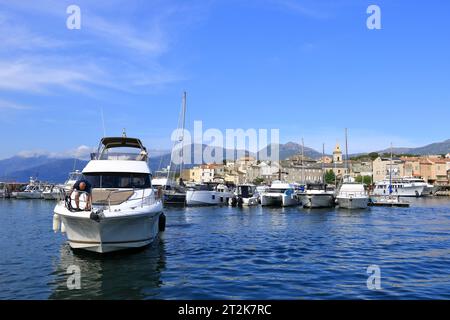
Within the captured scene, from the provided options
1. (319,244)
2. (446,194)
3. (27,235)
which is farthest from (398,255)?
(446,194)

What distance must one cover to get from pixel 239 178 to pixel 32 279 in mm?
173129

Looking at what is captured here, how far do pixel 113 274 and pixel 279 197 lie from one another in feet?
172

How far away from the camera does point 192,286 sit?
14.2m

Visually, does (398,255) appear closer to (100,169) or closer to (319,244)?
(319,244)

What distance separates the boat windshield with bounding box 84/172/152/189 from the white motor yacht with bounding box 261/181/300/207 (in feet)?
150

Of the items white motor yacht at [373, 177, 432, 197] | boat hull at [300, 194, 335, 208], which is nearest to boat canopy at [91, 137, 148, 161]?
boat hull at [300, 194, 335, 208]

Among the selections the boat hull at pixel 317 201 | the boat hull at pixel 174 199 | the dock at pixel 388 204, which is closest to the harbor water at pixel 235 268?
the boat hull at pixel 317 201

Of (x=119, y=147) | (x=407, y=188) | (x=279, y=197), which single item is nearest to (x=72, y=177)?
(x=119, y=147)

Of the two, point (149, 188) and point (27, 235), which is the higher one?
point (149, 188)

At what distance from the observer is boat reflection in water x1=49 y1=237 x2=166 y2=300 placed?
43.8ft

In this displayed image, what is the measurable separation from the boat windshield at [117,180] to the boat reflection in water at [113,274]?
3.33 meters

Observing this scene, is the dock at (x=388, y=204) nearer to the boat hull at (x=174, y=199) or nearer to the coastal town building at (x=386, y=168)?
the boat hull at (x=174, y=199)

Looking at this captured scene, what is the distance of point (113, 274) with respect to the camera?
615 inches

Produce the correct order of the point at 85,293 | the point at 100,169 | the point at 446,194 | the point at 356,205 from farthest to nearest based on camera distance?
the point at 446,194 → the point at 356,205 → the point at 100,169 → the point at 85,293
